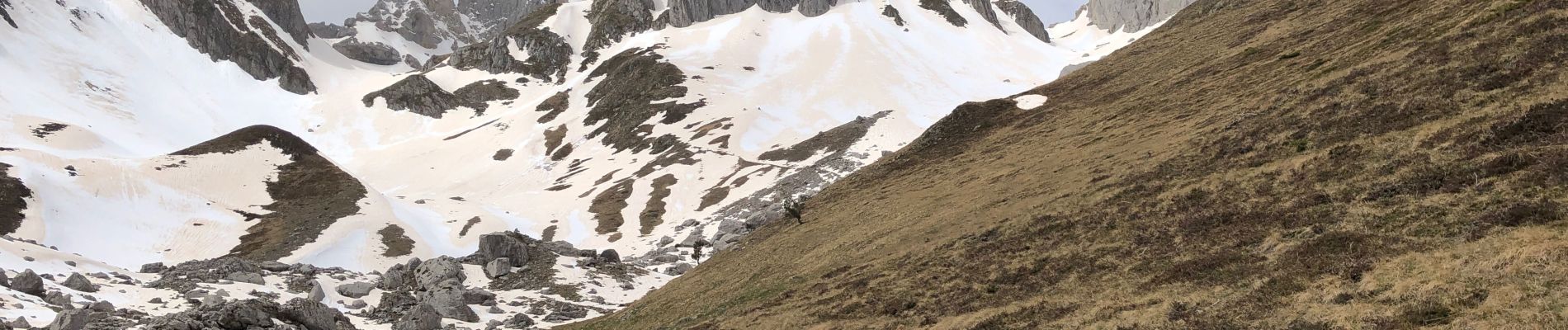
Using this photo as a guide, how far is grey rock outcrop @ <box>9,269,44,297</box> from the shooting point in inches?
1214

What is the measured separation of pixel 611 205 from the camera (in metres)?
95.2

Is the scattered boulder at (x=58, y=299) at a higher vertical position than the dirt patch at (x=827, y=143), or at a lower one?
higher

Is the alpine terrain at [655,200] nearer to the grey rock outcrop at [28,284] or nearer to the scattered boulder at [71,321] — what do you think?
the grey rock outcrop at [28,284]

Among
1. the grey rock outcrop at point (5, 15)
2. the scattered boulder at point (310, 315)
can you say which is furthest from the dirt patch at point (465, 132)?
the scattered boulder at point (310, 315)

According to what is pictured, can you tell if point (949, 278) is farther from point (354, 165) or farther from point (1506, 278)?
point (354, 165)

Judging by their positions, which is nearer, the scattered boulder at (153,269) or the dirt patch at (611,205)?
the scattered boulder at (153,269)

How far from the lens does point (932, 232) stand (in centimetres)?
3022

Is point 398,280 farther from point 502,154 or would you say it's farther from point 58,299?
point 502,154

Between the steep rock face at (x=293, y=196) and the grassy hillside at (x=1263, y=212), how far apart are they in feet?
137

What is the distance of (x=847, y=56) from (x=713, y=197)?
108 m

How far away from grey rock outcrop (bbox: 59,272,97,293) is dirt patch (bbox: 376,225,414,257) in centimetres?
2870

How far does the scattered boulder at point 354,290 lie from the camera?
43.1 meters

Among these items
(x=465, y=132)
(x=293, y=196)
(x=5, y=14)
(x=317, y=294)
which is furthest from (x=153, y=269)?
(x=5, y=14)

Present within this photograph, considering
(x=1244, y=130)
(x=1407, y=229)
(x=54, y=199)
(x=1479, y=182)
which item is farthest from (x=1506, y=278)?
(x=54, y=199)
